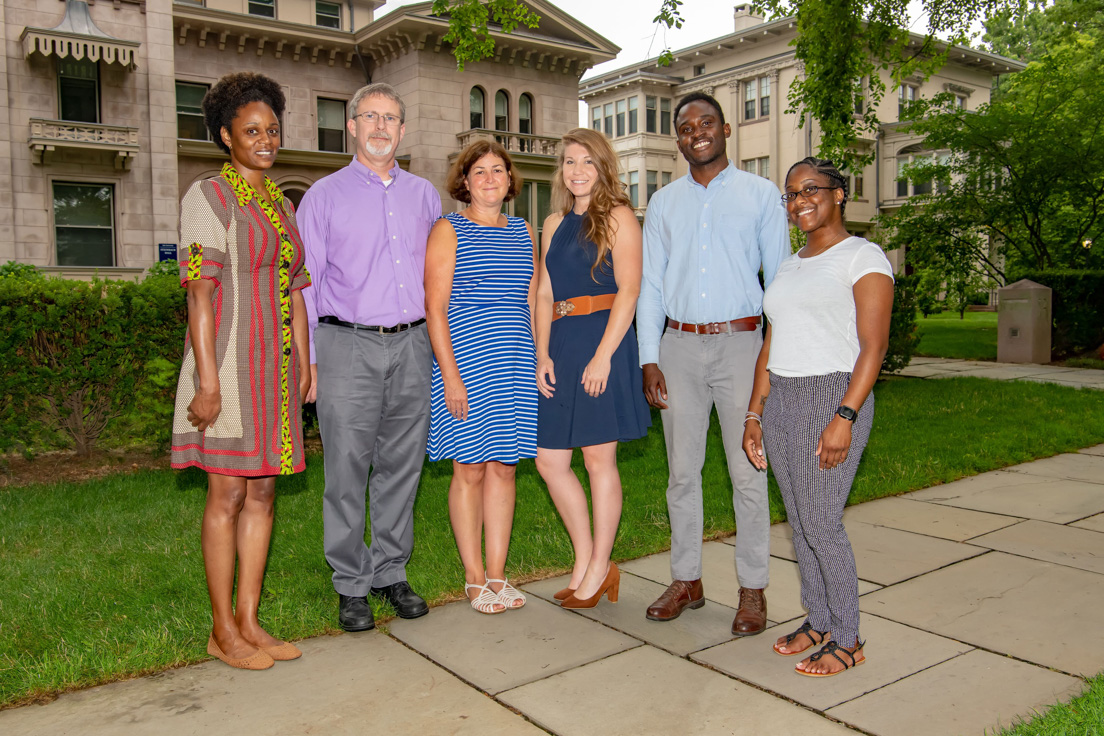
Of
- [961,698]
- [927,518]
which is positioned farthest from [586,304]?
[927,518]

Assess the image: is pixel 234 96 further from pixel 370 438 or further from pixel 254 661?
pixel 254 661

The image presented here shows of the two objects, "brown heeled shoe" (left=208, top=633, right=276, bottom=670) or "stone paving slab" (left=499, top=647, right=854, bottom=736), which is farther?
"brown heeled shoe" (left=208, top=633, right=276, bottom=670)

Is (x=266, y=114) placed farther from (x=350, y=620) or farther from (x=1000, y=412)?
(x=1000, y=412)

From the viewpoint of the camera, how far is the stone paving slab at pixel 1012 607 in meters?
4.03

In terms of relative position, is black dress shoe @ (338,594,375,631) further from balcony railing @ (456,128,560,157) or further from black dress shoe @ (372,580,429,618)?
balcony railing @ (456,128,560,157)

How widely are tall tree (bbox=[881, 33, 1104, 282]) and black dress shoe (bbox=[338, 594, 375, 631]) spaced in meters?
16.1

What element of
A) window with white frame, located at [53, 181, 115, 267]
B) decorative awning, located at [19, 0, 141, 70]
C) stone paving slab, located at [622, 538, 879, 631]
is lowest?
stone paving slab, located at [622, 538, 879, 631]

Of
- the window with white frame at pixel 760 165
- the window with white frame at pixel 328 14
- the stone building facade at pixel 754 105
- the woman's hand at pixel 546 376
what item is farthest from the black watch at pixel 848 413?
the window with white frame at pixel 760 165

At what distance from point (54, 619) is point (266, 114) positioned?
264 cm

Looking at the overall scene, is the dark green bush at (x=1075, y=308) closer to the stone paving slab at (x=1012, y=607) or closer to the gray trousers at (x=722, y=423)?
the stone paving slab at (x=1012, y=607)

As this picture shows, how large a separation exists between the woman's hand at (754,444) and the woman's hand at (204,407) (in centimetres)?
229

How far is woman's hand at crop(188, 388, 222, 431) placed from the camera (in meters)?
3.71

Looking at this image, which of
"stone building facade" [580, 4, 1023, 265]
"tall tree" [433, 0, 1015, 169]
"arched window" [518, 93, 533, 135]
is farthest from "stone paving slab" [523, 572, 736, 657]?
"stone building facade" [580, 4, 1023, 265]

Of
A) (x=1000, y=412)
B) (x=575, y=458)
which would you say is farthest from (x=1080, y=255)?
(x=575, y=458)
